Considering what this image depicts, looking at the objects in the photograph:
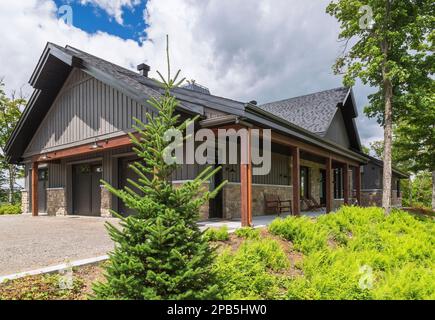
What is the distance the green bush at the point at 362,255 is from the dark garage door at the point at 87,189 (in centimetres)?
867

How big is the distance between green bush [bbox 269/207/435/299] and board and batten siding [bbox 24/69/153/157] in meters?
5.98

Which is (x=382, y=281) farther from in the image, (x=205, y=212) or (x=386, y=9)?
(x=386, y=9)

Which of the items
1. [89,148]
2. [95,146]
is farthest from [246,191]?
[89,148]

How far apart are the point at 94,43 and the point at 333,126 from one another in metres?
13.4

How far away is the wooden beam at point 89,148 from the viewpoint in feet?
33.8

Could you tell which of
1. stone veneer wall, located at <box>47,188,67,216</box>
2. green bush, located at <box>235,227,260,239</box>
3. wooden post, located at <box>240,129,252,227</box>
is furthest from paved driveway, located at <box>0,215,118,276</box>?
stone veneer wall, located at <box>47,188,67,216</box>

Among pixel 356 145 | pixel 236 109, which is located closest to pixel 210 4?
pixel 236 109

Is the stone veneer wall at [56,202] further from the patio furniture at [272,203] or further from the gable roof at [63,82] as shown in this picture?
the patio furniture at [272,203]

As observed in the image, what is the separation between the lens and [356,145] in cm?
2086

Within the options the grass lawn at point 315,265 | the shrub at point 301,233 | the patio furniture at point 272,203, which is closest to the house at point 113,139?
the patio furniture at point 272,203

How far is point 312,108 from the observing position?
61.2 ft

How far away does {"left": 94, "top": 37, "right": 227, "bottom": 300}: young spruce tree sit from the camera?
3.01 metres

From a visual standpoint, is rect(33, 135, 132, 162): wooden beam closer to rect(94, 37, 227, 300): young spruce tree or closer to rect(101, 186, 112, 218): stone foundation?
rect(101, 186, 112, 218): stone foundation

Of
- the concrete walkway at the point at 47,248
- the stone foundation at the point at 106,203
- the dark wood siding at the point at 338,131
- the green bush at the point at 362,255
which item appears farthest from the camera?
the dark wood siding at the point at 338,131
